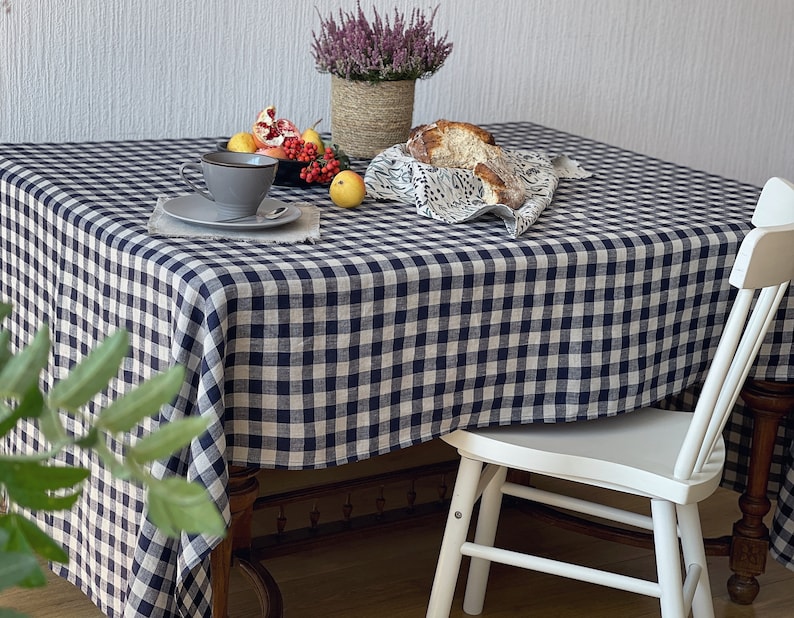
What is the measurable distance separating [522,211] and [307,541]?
2.29 ft

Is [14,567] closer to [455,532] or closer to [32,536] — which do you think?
[32,536]

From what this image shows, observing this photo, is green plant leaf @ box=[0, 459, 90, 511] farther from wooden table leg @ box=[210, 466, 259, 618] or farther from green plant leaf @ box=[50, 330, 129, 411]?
wooden table leg @ box=[210, 466, 259, 618]

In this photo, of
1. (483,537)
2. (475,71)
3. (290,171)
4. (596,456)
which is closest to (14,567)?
(596,456)

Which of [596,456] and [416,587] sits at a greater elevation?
[596,456]

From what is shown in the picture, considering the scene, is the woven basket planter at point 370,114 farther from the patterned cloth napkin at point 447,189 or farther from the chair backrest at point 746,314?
the chair backrest at point 746,314

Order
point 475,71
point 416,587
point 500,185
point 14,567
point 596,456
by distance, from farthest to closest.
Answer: point 475,71 < point 416,587 < point 500,185 < point 596,456 < point 14,567

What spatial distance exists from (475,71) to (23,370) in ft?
7.42

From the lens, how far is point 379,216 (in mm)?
1437

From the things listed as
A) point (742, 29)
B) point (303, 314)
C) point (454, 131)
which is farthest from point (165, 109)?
point (742, 29)

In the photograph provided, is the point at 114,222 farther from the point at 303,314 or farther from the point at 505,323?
the point at 505,323

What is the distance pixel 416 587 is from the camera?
181 centimetres

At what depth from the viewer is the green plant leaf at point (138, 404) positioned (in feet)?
0.88

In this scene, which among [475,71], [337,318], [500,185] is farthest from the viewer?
[475,71]

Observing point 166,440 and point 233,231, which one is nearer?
point 166,440
